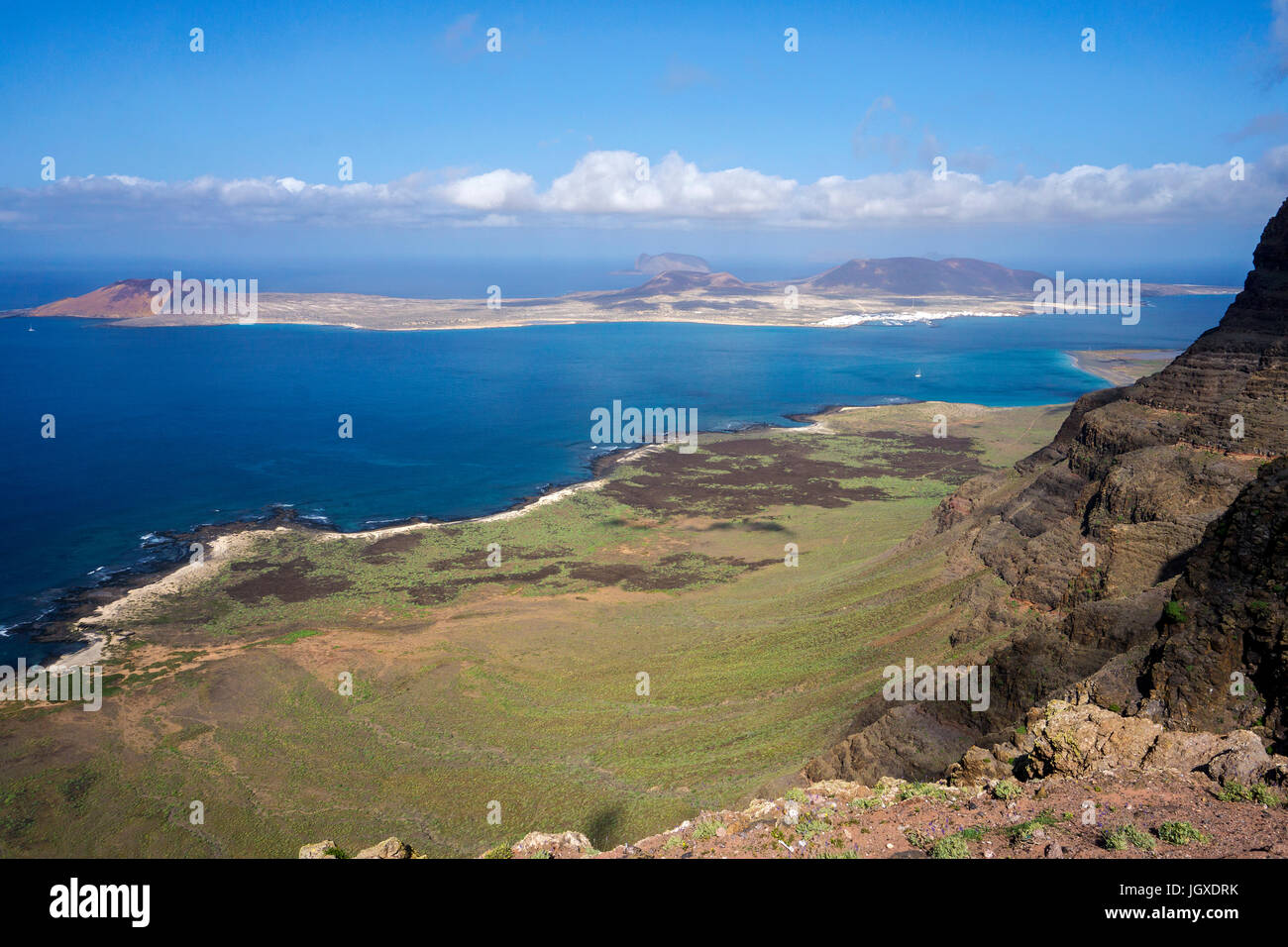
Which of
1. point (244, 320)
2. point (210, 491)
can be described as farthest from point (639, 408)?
point (244, 320)

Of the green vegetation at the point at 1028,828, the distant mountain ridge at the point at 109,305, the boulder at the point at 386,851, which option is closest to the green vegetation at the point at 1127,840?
the green vegetation at the point at 1028,828

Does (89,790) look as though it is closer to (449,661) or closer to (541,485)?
(449,661)

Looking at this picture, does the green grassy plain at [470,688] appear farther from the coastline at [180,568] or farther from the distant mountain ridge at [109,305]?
the distant mountain ridge at [109,305]

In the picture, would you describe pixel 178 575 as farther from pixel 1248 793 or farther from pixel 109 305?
pixel 109 305

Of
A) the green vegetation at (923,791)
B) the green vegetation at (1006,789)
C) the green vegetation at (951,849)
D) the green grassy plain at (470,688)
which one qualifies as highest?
the green vegetation at (951,849)

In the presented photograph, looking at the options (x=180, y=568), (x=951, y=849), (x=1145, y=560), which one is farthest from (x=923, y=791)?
(x=180, y=568)

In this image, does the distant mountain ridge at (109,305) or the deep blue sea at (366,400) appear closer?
the deep blue sea at (366,400)
